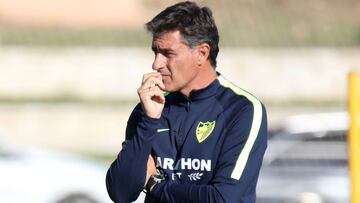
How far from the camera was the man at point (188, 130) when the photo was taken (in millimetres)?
4801

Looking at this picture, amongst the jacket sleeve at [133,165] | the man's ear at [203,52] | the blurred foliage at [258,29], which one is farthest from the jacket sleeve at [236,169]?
the blurred foliage at [258,29]

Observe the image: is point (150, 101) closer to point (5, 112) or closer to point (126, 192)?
point (126, 192)

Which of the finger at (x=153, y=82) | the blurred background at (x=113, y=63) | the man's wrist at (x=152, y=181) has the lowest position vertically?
the blurred background at (x=113, y=63)

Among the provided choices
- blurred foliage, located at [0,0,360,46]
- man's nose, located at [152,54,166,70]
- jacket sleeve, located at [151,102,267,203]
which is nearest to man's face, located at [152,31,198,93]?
man's nose, located at [152,54,166,70]

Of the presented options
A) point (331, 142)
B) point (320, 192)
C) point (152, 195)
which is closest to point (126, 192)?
point (152, 195)

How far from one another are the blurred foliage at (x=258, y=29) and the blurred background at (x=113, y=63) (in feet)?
0.10

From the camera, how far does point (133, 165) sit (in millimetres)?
4793

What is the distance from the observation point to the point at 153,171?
495cm

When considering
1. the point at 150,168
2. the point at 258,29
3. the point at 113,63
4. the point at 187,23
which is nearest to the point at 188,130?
the point at 150,168

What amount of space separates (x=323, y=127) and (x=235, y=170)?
7340 mm

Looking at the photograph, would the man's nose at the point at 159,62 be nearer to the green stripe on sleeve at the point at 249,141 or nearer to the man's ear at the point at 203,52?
the man's ear at the point at 203,52

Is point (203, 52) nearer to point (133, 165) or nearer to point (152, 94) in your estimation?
point (152, 94)

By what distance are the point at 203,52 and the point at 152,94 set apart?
0.96 feet

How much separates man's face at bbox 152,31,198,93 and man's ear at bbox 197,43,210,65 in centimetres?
3
